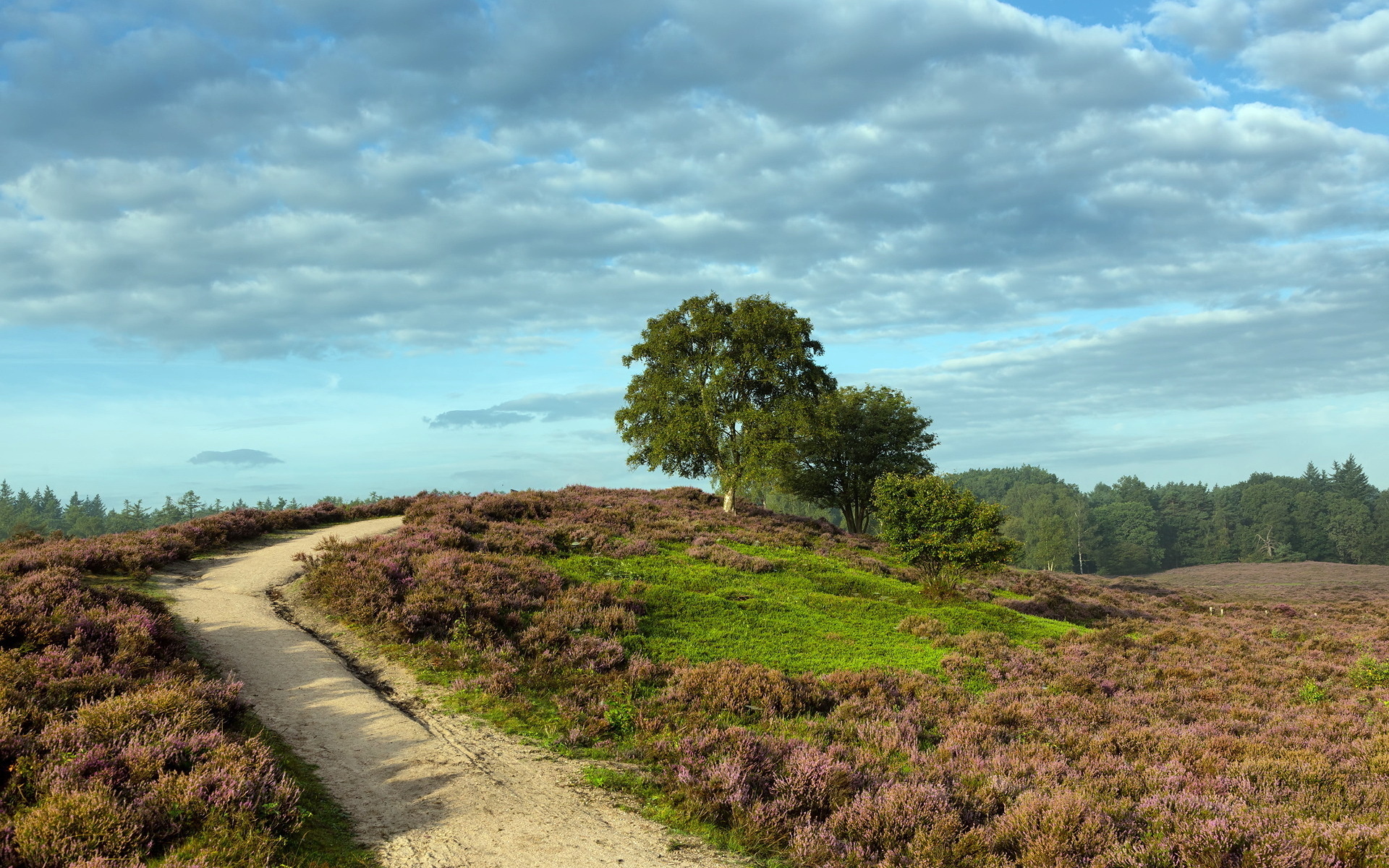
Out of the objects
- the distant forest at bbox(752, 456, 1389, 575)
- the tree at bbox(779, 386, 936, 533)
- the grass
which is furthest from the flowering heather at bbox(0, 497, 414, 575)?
the distant forest at bbox(752, 456, 1389, 575)

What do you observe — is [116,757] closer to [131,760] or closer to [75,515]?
[131,760]

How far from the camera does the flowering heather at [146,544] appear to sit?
57.0ft

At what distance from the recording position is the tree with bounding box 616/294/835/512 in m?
43.3

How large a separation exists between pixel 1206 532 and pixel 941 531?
564 feet

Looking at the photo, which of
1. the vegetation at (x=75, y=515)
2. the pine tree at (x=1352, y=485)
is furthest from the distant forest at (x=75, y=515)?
the pine tree at (x=1352, y=485)

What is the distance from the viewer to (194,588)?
17656mm

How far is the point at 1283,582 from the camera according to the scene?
66375mm

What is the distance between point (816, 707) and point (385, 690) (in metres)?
8.14

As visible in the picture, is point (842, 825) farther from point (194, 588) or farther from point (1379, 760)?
point (194, 588)

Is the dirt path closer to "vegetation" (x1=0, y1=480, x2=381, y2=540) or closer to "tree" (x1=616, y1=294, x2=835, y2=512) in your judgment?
"tree" (x1=616, y1=294, x2=835, y2=512)

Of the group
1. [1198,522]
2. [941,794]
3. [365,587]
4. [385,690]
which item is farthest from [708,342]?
[1198,522]

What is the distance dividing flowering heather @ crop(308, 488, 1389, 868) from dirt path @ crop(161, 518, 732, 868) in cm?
102

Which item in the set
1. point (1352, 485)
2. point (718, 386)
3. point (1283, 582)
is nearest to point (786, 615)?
point (718, 386)

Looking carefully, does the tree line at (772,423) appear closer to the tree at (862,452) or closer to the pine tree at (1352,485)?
the tree at (862,452)
